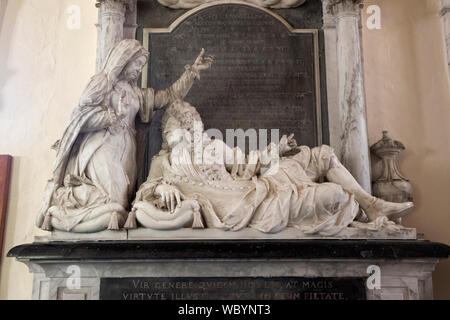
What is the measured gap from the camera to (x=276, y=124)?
5.33 metres

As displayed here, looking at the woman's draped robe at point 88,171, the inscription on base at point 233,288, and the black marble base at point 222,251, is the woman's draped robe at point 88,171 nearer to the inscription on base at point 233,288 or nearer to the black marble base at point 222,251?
the black marble base at point 222,251

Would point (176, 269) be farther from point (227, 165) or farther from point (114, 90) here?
point (114, 90)

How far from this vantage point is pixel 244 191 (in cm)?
400

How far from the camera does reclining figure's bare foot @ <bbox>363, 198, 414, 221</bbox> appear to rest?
4020mm

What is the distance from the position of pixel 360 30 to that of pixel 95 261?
13.8ft

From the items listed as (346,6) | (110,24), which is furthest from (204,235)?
(346,6)

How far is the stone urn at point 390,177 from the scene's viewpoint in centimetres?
523

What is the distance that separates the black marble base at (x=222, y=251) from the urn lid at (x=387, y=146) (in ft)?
6.29

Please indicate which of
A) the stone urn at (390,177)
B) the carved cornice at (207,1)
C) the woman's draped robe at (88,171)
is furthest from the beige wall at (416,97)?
the woman's draped robe at (88,171)

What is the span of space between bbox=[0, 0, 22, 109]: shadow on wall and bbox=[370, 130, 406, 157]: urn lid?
4.75m

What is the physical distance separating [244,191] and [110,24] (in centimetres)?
273

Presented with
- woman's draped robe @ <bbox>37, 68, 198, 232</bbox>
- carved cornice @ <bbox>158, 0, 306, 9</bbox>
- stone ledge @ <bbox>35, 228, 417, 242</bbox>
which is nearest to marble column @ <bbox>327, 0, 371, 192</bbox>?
carved cornice @ <bbox>158, 0, 306, 9</bbox>

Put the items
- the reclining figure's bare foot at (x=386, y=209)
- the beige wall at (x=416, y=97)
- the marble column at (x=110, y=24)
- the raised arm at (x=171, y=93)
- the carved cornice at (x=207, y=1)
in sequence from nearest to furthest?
1. the reclining figure's bare foot at (x=386, y=209)
2. the raised arm at (x=171, y=93)
3. the marble column at (x=110, y=24)
4. the beige wall at (x=416, y=97)
5. the carved cornice at (x=207, y=1)

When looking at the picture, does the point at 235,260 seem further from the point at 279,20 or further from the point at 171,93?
the point at 279,20
